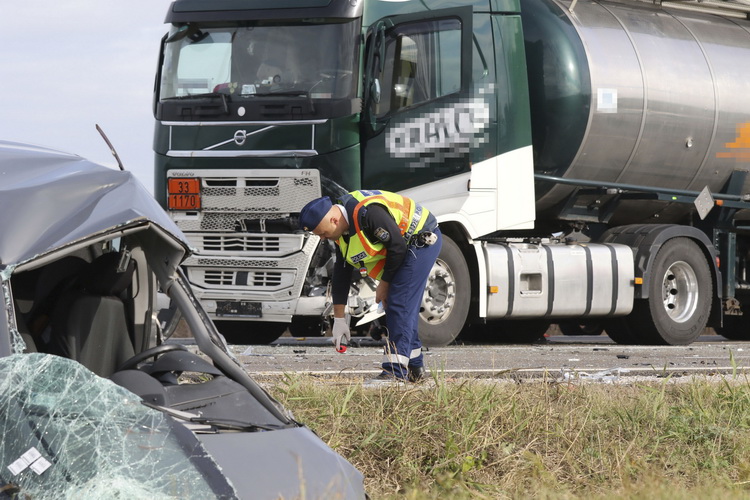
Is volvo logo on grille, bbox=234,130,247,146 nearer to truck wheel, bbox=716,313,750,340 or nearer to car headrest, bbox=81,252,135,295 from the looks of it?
car headrest, bbox=81,252,135,295

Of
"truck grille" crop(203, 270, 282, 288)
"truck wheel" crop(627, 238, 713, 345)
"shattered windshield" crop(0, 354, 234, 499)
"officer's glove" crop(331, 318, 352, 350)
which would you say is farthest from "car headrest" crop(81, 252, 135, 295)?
"truck wheel" crop(627, 238, 713, 345)

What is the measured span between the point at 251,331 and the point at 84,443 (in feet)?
32.6

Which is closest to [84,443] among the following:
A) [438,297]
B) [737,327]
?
[438,297]

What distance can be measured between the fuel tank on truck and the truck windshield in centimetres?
217

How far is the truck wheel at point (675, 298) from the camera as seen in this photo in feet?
43.5

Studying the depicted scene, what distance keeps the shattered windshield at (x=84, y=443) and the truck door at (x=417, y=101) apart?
7.93 metres

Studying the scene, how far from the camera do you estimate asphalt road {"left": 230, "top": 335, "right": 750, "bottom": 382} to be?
7.68 metres

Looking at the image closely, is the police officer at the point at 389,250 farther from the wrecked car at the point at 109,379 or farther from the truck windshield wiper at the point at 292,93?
the truck windshield wiper at the point at 292,93

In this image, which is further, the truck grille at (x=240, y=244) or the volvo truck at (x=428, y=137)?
the truck grille at (x=240, y=244)

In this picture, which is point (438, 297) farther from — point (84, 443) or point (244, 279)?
point (84, 443)

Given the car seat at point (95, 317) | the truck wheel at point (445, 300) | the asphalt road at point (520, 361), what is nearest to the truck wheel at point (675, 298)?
the asphalt road at point (520, 361)

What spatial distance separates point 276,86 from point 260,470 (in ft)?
26.7

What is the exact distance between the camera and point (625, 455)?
5301mm

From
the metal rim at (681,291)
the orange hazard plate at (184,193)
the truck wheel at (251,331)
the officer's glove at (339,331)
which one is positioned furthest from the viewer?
the metal rim at (681,291)
